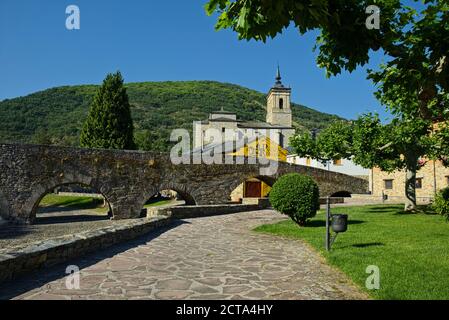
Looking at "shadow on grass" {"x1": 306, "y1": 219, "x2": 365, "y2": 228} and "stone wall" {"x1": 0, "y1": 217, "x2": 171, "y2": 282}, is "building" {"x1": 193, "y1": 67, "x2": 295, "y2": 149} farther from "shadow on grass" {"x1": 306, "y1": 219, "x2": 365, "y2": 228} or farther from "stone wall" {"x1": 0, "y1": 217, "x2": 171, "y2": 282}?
"stone wall" {"x1": 0, "y1": 217, "x2": 171, "y2": 282}

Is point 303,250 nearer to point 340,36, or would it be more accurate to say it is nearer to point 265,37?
point 340,36

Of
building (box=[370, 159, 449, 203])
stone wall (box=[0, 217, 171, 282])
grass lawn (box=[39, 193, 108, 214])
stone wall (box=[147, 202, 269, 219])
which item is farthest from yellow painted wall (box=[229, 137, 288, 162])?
stone wall (box=[0, 217, 171, 282])

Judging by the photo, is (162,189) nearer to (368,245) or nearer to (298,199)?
(298,199)

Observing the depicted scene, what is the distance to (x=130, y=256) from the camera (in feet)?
25.1

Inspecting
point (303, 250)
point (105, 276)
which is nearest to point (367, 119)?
point (303, 250)

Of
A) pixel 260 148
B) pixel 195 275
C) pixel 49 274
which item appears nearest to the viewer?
pixel 49 274

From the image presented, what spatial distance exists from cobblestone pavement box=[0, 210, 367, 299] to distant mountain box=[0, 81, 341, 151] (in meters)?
50.5

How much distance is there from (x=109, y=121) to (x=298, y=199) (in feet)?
94.2

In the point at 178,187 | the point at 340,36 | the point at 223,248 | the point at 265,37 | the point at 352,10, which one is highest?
the point at 352,10

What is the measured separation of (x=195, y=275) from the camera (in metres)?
6.16

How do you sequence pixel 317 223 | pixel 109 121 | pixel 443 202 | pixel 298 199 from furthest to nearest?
pixel 109 121 → pixel 317 223 → pixel 298 199 → pixel 443 202

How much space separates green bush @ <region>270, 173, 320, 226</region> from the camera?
13060 mm

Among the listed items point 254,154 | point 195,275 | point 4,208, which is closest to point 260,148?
point 254,154

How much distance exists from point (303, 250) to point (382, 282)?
3537 mm
